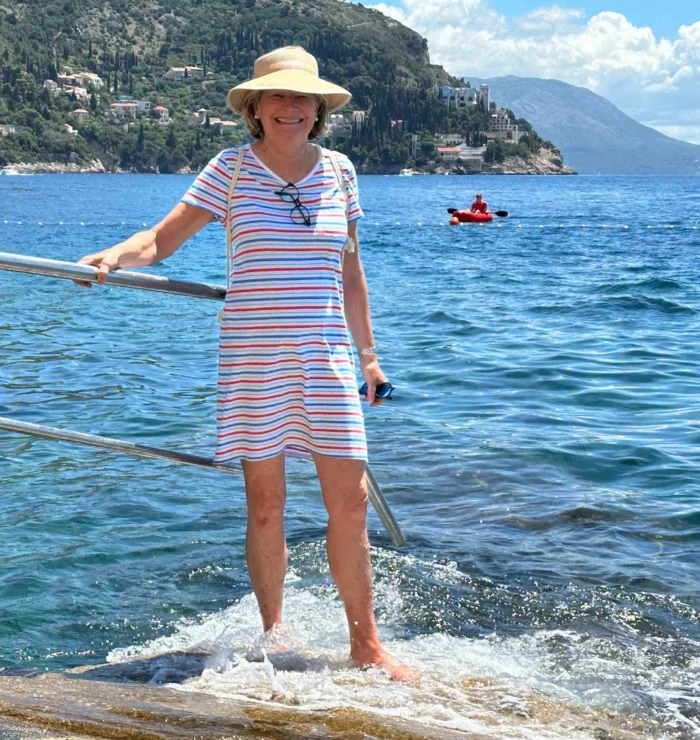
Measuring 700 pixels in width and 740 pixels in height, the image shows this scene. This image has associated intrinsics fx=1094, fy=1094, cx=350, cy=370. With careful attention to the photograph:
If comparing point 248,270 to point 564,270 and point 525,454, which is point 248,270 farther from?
point 564,270

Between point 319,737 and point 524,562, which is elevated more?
point 319,737

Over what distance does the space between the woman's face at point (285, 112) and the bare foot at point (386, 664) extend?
1631 mm

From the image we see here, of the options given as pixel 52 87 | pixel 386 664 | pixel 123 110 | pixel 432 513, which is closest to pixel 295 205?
pixel 386 664

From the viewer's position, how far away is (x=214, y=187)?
333cm

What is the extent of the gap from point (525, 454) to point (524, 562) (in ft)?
7.24

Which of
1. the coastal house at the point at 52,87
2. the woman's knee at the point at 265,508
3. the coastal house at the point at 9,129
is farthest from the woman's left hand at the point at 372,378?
the coastal house at the point at 52,87

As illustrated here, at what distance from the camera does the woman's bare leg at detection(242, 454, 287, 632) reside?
341cm

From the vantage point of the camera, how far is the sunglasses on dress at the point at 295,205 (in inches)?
131

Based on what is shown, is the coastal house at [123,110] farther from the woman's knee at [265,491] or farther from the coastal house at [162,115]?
the woman's knee at [265,491]

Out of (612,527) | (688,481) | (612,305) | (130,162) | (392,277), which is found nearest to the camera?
(612,527)

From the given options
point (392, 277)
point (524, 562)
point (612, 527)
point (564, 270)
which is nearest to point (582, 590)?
point (524, 562)

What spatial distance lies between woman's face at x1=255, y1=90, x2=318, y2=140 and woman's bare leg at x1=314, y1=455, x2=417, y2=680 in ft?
3.29

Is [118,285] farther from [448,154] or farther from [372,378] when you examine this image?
[448,154]

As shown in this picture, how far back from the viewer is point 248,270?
3.29m
